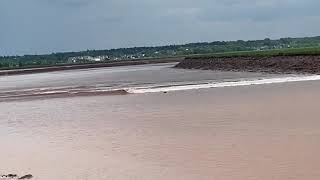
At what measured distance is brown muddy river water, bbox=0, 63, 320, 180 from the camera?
9.52 meters

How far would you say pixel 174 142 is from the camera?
12500mm

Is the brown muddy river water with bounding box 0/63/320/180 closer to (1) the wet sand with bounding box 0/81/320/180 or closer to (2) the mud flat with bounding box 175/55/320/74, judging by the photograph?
(1) the wet sand with bounding box 0/81/320/180

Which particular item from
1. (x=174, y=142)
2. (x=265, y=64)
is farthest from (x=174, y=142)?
(x=265, y=64)

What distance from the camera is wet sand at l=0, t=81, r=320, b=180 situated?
31.3 feet

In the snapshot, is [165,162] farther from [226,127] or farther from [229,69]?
[229,69]

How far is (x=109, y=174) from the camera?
9742 millimetres

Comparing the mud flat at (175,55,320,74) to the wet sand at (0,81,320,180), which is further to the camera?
the mud flat at (175,55,320,74)

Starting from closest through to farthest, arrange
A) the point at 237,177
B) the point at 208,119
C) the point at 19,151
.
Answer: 1. the point at 237,177
2. the point at 19,151
3. the point at 208,119

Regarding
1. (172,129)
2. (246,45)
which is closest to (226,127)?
(172,129)

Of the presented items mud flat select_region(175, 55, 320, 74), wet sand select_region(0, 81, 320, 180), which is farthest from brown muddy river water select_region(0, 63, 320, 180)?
mud flat select_region(175, 55, 320, 74)

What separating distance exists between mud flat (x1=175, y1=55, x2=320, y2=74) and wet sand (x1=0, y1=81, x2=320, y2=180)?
72.5 ft

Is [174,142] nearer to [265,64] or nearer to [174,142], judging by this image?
[174,142]

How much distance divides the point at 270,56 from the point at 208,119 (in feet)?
130

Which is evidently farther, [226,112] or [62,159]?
[226,112]
